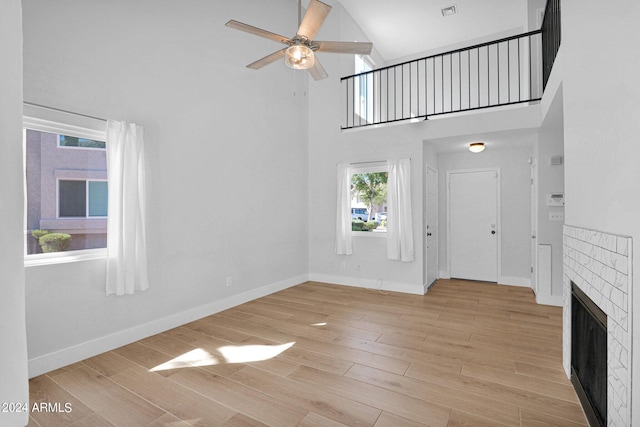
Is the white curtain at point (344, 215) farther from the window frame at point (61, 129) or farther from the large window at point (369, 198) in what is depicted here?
the window frame at point (61, 129)

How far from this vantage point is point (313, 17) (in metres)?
2.54

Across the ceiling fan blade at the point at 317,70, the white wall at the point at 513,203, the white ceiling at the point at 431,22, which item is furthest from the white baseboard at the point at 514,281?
the ceiling fan blade at the point at 317,70

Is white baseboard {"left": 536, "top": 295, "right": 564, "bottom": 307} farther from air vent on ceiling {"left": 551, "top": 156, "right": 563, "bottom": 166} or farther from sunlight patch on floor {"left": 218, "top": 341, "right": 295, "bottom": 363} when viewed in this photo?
sunlight patch on floor {"left": 218, "top": 341, "right": 295, "bottom": 363}

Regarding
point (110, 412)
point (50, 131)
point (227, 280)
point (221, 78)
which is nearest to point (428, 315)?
point (227, 280)

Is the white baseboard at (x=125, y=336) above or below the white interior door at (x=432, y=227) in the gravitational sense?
below

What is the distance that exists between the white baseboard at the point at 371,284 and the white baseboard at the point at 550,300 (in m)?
1.54

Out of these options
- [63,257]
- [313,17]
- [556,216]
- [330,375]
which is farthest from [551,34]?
[63,257]

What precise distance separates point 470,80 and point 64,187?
7.76 m

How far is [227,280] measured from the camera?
4297 millimetres

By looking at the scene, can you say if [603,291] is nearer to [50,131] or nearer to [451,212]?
[50,131]

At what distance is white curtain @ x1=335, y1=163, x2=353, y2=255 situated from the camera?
18.2 feet

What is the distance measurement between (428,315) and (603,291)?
2446mm

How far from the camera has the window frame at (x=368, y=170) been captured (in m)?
5.36

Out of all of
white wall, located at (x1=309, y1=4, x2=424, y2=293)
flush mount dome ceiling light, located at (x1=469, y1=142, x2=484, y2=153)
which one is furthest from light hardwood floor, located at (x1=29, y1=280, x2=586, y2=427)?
flush mount dome ceiling light, located at (x1=469, y1=142, x2=484, y2=153)
